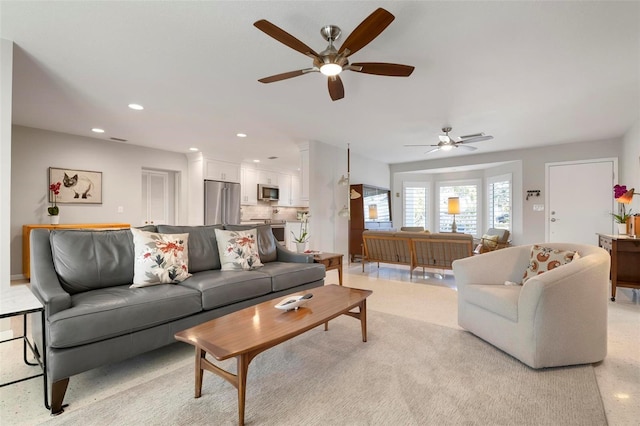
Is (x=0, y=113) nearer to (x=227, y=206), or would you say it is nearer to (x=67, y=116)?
(x=67, y=116)

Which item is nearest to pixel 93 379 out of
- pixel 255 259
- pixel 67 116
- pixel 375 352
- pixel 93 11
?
pixel 255 259

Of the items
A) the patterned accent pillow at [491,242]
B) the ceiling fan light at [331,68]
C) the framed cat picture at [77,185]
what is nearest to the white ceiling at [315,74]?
the ceiling fan light at [331,68]

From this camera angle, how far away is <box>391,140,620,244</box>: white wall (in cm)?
555

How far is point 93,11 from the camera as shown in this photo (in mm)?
2057

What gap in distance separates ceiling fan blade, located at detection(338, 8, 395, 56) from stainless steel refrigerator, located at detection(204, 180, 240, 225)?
208 inches

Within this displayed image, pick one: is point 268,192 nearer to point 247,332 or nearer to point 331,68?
point 331,68

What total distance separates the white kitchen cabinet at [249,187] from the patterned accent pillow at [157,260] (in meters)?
5.09

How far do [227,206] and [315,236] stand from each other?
2654mm

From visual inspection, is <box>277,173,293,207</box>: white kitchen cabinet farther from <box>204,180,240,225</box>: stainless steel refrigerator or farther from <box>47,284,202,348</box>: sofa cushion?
<box>47,284,202,348</box>: sofa cushion

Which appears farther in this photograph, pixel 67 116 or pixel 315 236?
pixel 315 236

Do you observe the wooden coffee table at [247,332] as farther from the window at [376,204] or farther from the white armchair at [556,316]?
the window at [376,204]

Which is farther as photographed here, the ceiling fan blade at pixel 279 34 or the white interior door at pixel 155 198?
the white interior door at pixel 155 198

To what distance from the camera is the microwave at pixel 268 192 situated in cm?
805

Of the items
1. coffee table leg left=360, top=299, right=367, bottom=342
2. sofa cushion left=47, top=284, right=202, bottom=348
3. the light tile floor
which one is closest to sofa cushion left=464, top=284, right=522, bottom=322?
the light tile floor
